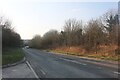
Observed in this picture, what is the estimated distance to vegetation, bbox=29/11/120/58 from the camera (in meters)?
51.0

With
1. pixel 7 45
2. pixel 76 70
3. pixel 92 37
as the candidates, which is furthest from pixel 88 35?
pixel 76 70

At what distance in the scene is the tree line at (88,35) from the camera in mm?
54656

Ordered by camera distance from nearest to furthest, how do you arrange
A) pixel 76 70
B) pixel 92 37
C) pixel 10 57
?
pixel 76 70, pixel 10 57, pixel 92 37

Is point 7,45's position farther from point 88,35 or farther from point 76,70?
point 76,70

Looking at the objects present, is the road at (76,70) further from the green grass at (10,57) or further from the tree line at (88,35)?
the tree line at (88,35)

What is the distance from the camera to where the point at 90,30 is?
60688 mm

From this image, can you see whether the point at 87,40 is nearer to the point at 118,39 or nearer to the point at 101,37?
the point at 101,37

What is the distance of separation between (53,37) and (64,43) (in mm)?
23466

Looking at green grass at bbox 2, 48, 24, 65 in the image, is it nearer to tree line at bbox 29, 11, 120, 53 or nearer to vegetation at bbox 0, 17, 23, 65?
vegetation at bbox 0, 17, 23, 65

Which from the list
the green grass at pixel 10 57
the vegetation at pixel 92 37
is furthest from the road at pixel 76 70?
the vegetation at pixel 92 37

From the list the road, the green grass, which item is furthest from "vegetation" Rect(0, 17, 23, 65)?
the road

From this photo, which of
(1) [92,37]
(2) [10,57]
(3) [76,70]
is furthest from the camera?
(1) [92,37]

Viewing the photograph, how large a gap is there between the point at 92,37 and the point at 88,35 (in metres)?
2.29

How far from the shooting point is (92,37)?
60438 mm
